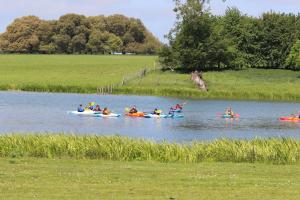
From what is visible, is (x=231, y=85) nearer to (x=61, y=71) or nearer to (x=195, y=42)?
(x=195, y=42)

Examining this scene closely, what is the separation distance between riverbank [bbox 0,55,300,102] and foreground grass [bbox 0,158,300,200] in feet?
230

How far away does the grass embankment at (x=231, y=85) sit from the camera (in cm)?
9350

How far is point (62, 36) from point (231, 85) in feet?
283

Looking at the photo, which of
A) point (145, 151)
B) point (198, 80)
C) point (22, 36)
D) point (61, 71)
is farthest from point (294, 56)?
point (22, 36)

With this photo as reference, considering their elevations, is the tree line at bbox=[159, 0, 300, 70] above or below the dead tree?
above

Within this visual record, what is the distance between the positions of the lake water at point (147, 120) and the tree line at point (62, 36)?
299ft

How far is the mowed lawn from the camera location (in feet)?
325

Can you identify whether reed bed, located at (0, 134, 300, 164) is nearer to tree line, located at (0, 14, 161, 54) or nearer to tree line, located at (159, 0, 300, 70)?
tree line, located at (159, 0, 300, 70)

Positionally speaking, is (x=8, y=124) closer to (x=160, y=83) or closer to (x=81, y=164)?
(x=81, y=164)

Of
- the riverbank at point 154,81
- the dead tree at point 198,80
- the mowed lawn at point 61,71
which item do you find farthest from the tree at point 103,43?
the dead tree at point 198,80

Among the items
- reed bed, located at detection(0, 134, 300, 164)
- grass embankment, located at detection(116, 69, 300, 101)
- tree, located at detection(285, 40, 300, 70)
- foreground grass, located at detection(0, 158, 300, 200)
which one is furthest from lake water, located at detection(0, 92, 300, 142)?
tree, located at detection(285, 40, 300, 70)

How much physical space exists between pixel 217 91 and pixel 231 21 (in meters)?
27.9

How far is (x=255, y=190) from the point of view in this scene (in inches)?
701

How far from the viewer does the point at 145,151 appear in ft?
85.0
